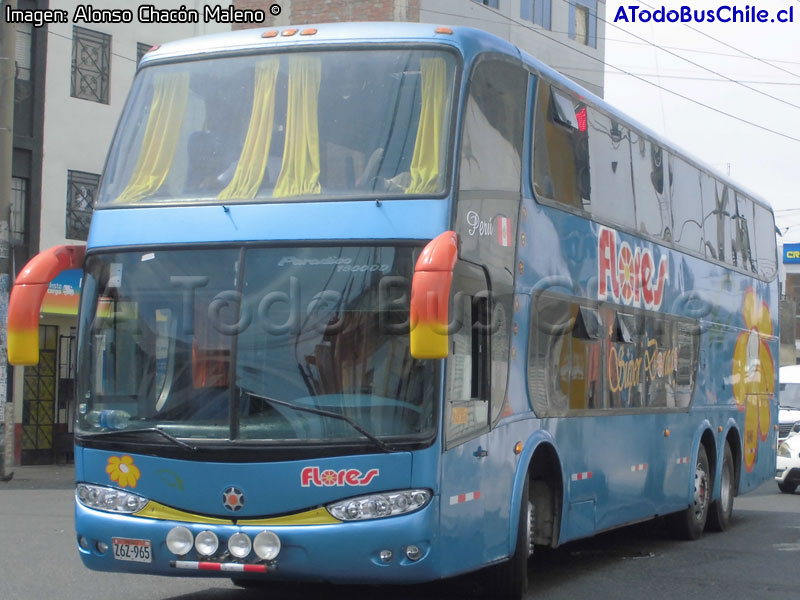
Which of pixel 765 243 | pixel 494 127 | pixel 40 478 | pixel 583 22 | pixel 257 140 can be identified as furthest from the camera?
pixel 583 22

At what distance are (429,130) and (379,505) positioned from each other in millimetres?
2448

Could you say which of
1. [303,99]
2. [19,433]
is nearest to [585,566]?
[303,99]

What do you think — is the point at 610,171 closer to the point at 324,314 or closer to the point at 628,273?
the point at 628,273

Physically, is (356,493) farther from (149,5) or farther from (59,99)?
(149,5)

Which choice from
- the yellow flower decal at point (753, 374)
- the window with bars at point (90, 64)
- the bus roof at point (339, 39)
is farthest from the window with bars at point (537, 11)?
the bus roof at point (339, 39)

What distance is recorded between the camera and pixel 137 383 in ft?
27.3

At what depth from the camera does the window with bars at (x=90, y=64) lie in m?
26.3

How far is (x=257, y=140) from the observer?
879 cm

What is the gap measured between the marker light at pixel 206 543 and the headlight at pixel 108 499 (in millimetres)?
466

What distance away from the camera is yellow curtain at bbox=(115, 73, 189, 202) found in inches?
350

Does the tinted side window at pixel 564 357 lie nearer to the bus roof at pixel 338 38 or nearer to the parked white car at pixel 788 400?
the bus roof at pixel 338 38

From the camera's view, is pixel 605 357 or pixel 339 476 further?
pixel 605 357

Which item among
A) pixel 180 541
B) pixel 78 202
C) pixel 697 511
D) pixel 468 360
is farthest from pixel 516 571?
pixel 78 202

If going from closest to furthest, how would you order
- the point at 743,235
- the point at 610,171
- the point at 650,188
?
the point at 610,171 → the point at 650,188 → the point at 743,235
